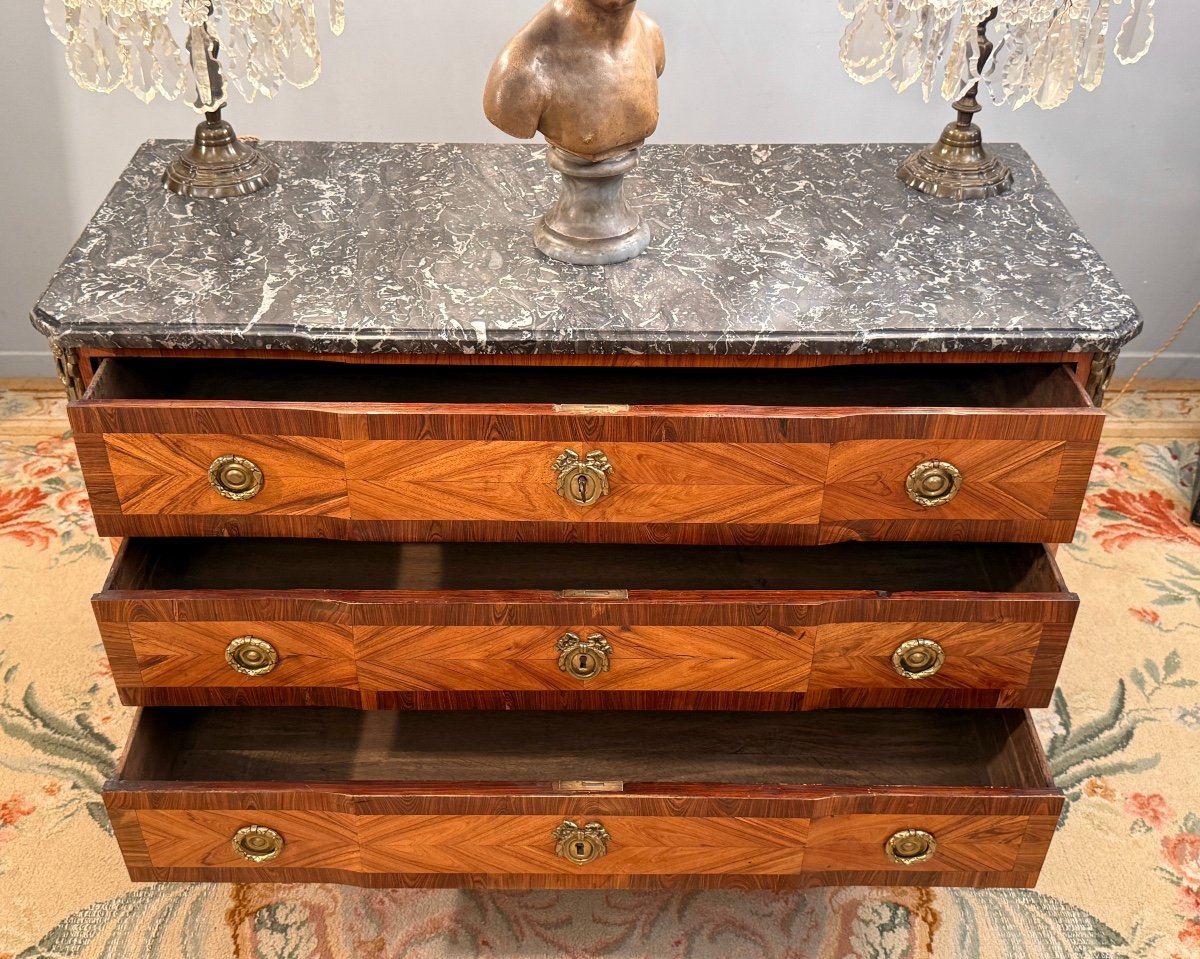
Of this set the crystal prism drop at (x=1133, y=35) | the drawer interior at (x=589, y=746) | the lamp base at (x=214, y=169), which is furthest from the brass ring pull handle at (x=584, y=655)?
the crystal prism drop at (x=1133, y=35)

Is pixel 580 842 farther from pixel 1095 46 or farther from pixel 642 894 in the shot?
pixel 1095 46

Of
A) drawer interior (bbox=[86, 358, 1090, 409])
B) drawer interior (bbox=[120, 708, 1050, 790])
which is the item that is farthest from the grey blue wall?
drawer interior (bbox=[120, 708, 1050, 790])

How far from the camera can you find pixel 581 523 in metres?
1.08

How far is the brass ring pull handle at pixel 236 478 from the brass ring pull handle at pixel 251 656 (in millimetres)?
133

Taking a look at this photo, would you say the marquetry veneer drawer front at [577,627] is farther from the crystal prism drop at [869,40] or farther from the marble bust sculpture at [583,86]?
the crystal prism drop at [869,40]

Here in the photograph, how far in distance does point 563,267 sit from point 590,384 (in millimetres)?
136

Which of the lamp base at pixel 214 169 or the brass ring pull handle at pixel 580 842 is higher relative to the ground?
the lamp base at pixel 214 169

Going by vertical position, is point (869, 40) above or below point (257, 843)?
above

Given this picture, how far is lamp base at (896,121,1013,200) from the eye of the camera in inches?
48.6

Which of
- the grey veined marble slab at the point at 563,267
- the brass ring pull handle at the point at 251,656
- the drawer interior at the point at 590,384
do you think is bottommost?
the brass ring pull handle at the point at 251,656

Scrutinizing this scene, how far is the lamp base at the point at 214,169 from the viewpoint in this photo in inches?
47.8

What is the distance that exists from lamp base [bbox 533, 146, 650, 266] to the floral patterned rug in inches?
26.8

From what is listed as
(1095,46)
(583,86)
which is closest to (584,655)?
(583,86)

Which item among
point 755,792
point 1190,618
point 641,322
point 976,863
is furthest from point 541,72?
point 1190,618
